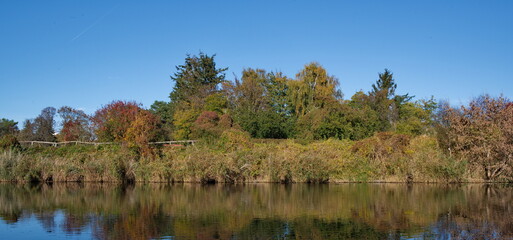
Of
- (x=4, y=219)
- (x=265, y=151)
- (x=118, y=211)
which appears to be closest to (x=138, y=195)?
(x=118, y=211)

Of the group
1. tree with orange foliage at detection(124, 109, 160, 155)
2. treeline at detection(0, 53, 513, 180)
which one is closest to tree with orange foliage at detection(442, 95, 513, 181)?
treeline at detection(0, 53, 513, 180)

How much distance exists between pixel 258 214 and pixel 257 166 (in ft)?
48.2

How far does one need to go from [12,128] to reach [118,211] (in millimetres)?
65011

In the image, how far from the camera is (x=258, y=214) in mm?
16969

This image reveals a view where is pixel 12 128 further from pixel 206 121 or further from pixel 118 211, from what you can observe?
pixel 118 211

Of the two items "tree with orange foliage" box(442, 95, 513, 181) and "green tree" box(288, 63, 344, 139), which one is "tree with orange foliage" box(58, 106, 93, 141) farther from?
"tree with orange foliage" box(442, 95, 513, 181)

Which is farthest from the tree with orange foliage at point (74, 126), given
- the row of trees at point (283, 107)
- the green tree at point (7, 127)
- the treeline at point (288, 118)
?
the green tree at point (7, 127)

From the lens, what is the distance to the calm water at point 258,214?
1330 cm

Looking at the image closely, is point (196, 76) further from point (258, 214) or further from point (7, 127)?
point (258, 214)

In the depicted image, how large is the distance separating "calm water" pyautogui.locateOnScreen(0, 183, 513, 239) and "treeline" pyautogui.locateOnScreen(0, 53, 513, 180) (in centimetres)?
635

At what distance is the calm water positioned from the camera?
43.7 feet

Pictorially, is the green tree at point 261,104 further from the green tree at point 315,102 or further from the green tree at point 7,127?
the green tree at point 7,127

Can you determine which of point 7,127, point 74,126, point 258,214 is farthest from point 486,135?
point 7,127

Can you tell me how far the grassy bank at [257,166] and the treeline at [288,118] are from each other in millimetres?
911
